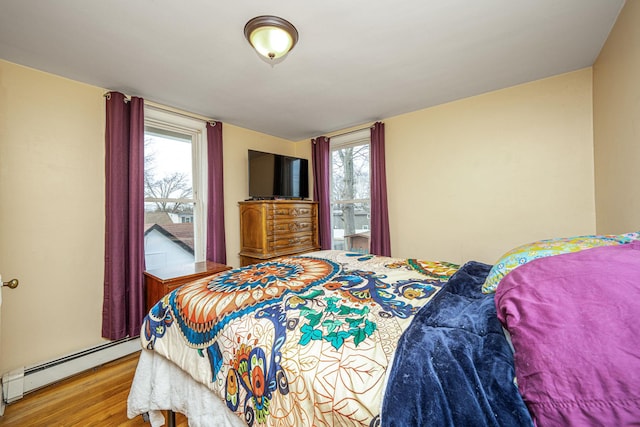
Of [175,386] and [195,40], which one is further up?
[195,40]

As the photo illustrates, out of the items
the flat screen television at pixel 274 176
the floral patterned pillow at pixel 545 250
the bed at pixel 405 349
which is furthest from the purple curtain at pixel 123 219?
the floral patterned pillow at pixel 545 250

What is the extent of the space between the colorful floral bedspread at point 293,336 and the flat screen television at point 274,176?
1910 millimetres

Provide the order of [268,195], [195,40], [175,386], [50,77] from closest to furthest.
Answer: [175,386]
[195,40]
[50,77]
[268,195]

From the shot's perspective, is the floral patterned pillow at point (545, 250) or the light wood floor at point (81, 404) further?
the light wood floor at point (81, 404)

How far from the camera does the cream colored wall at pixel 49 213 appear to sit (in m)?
1.83

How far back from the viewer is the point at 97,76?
2043 millimetres

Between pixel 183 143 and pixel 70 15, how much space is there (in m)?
1.51

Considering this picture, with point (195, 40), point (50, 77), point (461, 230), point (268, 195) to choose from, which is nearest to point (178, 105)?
point (50, 77)

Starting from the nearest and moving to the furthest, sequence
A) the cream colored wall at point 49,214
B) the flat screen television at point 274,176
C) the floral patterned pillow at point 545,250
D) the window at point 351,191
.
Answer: the floral patterned pillow at point 545,250 < the cream colored wall at point 49,214 < the flat screen television at point 274,176 < the window at point 351,191

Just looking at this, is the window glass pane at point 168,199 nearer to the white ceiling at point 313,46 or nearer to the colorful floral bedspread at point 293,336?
the white ceiling at point 313,46

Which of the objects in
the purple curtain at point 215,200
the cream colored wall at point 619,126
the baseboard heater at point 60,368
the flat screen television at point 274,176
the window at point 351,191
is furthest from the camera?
the window at point 351,191

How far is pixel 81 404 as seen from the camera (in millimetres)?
1653

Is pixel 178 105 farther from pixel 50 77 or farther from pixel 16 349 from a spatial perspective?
pixel 16 349

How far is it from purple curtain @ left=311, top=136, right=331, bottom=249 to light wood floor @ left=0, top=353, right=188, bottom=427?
8.45 ft
